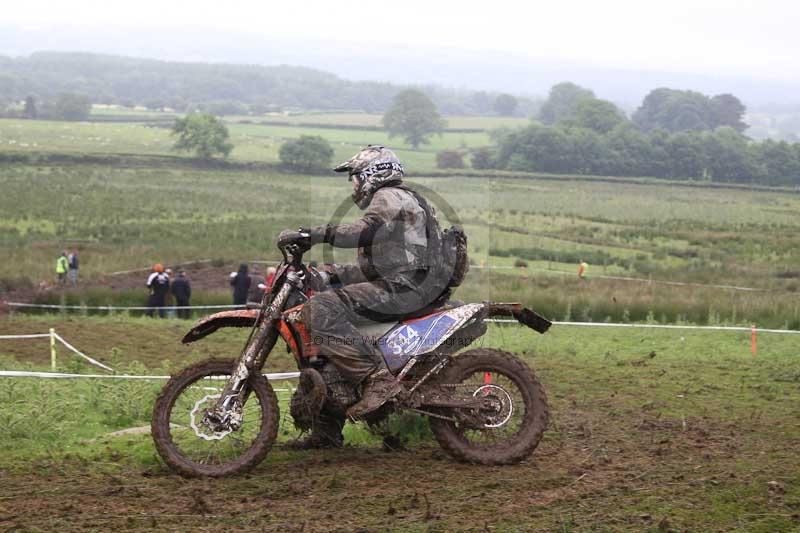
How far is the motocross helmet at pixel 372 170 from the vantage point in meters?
7.30

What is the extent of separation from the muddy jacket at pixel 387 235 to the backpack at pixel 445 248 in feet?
0.20

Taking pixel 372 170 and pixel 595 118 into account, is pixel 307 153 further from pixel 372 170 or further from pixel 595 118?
pixel 372 170

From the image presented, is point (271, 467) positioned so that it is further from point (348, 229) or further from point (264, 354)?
point (348, 229)

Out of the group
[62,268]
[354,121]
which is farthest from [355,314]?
[354,121]

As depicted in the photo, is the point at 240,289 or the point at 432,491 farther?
the point at 240,289

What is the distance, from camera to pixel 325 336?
720cm

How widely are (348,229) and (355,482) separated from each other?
5.44 feet

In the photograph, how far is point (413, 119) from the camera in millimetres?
120375

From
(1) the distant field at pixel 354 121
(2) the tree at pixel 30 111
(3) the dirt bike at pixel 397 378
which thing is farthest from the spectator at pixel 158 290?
(2) the tree at pixel 30 111

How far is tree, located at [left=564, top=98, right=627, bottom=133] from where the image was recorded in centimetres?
10788

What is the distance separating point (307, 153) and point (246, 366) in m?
57.4

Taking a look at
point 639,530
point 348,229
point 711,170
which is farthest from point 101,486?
point 711,170

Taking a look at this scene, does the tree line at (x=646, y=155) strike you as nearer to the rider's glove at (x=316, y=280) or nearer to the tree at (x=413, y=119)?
the tree at (x=413, y=119)

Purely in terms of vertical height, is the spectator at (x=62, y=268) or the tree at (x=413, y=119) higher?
the tree at (x=413, y=119)
